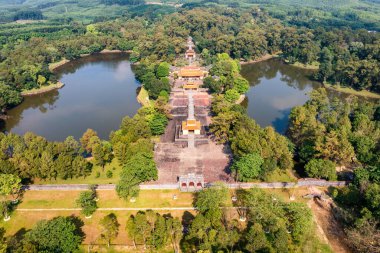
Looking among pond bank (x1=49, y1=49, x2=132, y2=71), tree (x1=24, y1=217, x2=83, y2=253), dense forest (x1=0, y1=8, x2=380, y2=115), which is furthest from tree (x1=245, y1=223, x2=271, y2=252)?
pond bank (x1=49, y1=49, x2=132, y2=71)

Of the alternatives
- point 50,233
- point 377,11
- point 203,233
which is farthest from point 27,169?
point 377,11

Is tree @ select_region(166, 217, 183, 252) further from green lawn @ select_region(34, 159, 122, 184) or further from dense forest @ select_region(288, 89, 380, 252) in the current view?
dense forest @ select_region(288, 89, 380, 252)

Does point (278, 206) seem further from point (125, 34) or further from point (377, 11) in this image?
point (377, 11)

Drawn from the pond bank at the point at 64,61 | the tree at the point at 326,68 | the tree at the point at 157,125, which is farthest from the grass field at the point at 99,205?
the pond bank at the point at 64,61

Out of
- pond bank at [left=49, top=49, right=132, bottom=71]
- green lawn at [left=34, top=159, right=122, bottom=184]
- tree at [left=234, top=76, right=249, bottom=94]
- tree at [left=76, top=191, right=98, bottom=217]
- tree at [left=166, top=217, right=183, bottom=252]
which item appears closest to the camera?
tree at [left=166, top=217, right=183, bottom=252]

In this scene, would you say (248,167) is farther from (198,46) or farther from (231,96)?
(198,46)
